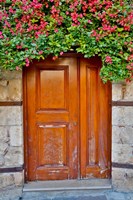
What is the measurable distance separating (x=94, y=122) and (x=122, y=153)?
0.54m

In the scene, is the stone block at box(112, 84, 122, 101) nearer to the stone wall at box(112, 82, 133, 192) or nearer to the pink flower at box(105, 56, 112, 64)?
the stone wall at box(112, 82, 133, 192)

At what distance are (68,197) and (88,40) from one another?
6.05ft

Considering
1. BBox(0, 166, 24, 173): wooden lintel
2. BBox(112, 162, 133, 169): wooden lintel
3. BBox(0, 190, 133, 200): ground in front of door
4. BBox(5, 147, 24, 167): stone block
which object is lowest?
BBox(0, 190, 133, 200): ground in front of door

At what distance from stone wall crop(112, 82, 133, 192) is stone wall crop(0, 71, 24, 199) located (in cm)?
114

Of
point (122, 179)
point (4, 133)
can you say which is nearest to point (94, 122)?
point (122, 179)

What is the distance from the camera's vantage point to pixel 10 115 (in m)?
3.36

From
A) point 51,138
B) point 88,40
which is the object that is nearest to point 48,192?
point 51,138

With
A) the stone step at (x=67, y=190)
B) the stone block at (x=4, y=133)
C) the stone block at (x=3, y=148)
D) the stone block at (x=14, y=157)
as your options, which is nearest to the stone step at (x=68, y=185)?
the stone step at (x=67, y=190)

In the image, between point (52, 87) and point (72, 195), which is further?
point (52, 87)

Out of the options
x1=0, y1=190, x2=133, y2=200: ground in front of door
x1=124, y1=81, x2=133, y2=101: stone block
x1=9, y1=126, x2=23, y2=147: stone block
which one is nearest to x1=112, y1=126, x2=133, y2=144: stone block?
x1=124, y1=81, x2=133, y2=101: stone block

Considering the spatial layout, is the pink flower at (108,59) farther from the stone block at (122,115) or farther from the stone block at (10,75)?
the stone block at (10,75)

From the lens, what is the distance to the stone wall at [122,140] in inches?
132

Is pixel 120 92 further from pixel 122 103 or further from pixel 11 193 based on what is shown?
pixel 11 193

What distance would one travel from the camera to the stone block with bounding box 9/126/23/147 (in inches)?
133
